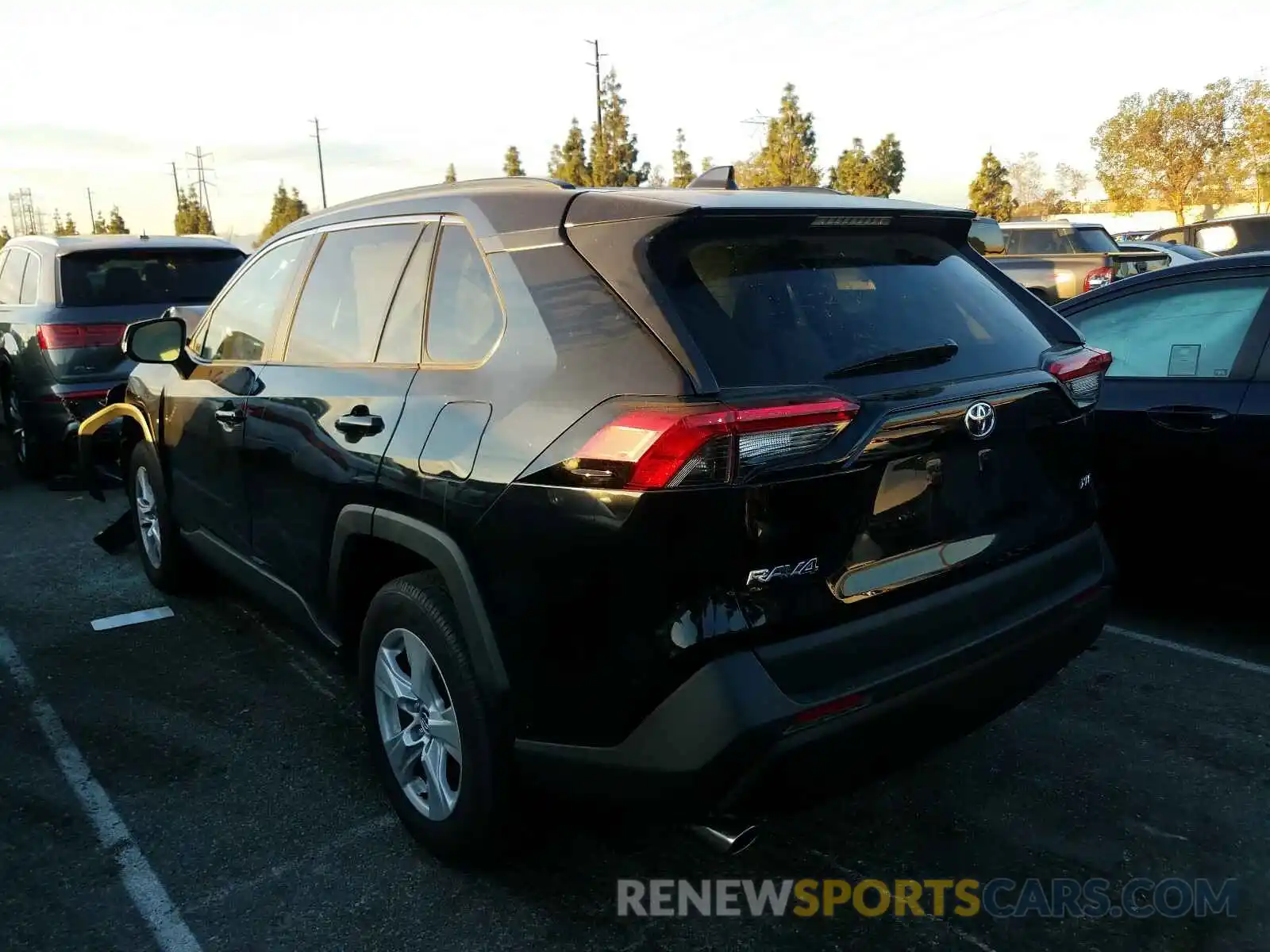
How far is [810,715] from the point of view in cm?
207

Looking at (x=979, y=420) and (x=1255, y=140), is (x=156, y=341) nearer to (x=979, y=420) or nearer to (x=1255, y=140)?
(x=979, y=420)

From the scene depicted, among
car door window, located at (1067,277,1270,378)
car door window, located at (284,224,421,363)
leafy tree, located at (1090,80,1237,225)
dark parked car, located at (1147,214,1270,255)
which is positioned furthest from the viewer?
leafy tree, located at (1090,80,1237,225)

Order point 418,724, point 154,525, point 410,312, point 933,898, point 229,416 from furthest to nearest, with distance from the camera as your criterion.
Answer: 1. point 154,525
2. point 229,416
3. point 410,312
4. point 418,724
5. point 933,898

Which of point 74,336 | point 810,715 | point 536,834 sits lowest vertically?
point 536,834

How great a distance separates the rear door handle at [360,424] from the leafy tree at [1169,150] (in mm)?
49771

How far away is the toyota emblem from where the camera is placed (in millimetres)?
2346

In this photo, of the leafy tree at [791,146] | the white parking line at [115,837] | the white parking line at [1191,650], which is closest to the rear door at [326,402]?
the white parking line at [115,837]

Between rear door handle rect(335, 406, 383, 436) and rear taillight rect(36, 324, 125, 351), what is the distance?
4.90 metres

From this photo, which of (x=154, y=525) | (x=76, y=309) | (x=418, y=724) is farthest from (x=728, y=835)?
(x=76, y=309)

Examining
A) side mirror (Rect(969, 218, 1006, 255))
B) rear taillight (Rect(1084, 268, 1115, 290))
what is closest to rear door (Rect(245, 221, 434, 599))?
side mirror (Rect(969, 218, 1006, 255))

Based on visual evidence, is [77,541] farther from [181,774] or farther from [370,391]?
[370,391]

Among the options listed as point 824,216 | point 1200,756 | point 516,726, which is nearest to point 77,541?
point 516,726

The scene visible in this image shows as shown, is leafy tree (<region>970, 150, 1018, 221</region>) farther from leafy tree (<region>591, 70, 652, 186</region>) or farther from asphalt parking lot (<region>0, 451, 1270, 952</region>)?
asphalt parking lot (<region>0, 451, 1270, 952</region>)

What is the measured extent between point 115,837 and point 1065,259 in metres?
15.2
